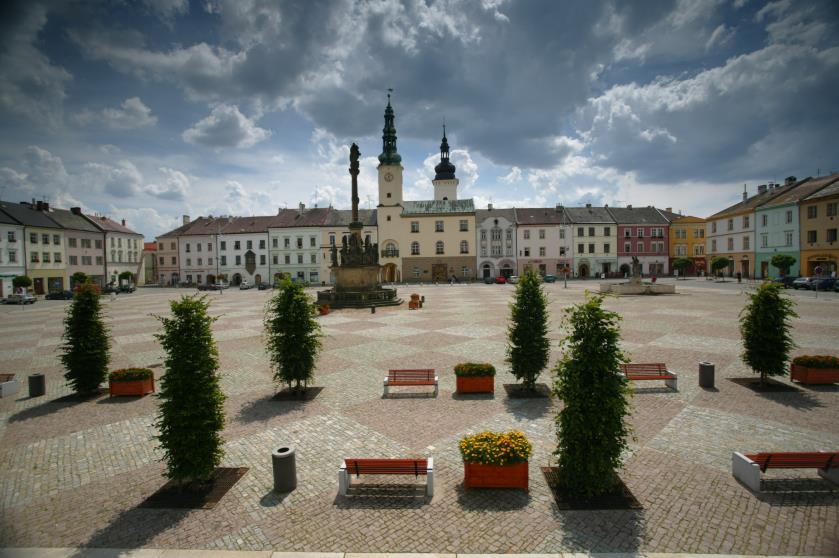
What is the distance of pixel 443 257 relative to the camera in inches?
2584

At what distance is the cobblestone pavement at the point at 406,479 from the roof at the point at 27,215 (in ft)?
179

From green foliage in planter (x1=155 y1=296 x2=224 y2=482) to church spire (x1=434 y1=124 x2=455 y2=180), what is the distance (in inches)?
2883

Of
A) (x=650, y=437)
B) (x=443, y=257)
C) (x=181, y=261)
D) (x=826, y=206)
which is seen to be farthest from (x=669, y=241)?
(x=181, y=261)

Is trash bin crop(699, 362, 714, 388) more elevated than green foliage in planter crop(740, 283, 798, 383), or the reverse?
green foliage in planter crop(740, 283, 798, 383)

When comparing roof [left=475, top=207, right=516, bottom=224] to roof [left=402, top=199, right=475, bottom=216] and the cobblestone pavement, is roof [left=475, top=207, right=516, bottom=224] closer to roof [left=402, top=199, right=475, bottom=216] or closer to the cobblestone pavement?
roof [left=402, top=199, right=475, bottom=216]

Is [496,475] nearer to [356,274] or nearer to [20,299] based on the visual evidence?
[356,274]

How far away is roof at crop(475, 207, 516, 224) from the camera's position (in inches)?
2635

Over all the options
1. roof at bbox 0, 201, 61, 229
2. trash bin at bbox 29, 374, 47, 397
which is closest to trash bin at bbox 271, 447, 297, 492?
trash bin at bbox 29, 374, 47, 397

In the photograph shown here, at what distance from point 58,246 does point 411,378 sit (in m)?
70.2

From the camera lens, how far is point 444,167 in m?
77.4

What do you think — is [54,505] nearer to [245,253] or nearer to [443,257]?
[443,257]

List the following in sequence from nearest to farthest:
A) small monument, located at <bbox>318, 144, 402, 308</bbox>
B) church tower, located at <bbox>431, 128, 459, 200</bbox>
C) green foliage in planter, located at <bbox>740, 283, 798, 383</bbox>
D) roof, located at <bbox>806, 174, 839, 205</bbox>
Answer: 1. green foliage in planter, located at <bbox>740, 283, 798, 383</bbox>
2. small monument, located at <bbox>318, 144, 402, 308</bbox>
3. roof, located at <bbox>806, 174, 839, 205</bbox>
4. church tower, located at <bbox>431, 128, 459, 200</bbox>

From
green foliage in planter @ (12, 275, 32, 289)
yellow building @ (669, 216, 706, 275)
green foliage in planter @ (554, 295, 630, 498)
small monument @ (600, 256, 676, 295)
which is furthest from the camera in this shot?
yellow building @ (669, 216, 706, 275)

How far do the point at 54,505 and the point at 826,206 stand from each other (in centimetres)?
6214
